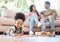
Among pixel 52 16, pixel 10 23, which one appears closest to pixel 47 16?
pixel 52 16

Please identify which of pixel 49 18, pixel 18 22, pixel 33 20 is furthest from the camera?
pixel 49 18

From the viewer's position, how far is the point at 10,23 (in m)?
3.83

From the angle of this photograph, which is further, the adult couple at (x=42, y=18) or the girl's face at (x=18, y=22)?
the adult couple at (x=42, y=18)

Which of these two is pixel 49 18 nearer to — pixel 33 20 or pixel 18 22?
pixel 33 20

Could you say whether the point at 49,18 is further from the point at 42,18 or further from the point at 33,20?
the point at 33,20

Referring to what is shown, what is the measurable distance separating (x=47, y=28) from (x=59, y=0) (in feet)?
4.57

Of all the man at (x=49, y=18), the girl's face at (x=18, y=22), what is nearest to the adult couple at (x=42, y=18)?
the man at (x=49, y=18)

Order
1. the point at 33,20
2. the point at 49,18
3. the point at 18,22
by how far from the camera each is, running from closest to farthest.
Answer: the point at 18,22 → the point at 33,20 → the point at 49,18

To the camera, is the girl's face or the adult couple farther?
the adult couple

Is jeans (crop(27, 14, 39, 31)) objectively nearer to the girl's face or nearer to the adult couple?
the adult couple

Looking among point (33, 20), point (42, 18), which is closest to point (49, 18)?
point (42, 18)

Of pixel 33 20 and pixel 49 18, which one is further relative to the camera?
pixel 49 18

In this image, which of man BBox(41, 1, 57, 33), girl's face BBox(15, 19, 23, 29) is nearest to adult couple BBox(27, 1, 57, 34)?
man BBox(41, 1, 57, 33)

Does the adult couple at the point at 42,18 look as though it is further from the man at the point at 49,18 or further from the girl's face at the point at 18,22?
the girl's face at the point at 18,22
